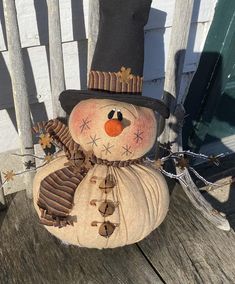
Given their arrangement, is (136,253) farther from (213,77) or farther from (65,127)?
(213,77)

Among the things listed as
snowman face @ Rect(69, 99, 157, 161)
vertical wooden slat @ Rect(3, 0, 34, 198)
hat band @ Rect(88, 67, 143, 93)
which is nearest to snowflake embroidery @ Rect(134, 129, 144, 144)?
snowman face @ Rect(69, 99, 157, 161)

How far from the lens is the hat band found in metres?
1.03

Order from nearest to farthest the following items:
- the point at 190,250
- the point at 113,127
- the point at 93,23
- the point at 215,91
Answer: the point at 113,127
the point at 93,23
the point at 190,250
the point at 215,91

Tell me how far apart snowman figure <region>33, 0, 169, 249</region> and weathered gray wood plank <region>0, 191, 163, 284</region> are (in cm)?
11

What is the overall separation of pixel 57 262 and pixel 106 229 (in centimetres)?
24

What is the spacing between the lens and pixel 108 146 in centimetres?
102

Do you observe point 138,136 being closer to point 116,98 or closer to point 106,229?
point 116,98

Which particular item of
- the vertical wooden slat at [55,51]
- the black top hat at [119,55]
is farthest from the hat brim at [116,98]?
the vertical wooden slat at [55,51]

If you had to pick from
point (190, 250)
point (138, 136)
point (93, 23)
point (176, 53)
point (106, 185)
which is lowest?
point (190, 250)

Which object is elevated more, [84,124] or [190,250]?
[84,124]

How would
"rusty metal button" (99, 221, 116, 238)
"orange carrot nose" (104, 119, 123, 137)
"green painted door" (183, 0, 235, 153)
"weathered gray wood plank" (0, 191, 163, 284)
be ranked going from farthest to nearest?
A: 1. "green painted door" (183, 0, 235, 153)
2. "weathered gray wood plank" (0, 191, 163, 284)
3. "rusty metal button" (99, 221, 116, 238)
4. "orange carrot nose" (104, 119, 123, 137)

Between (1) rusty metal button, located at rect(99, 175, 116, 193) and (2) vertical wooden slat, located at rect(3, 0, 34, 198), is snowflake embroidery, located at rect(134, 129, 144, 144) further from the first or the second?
(2) vertical wooden slat, located at rect(3, 0, 34, 198)

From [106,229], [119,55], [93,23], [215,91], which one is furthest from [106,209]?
[215,91]

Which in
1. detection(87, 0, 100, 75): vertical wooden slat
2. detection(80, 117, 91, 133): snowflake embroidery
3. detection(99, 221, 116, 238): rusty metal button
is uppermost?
detection(87, 0, 100, 75): vertical wooden slat
